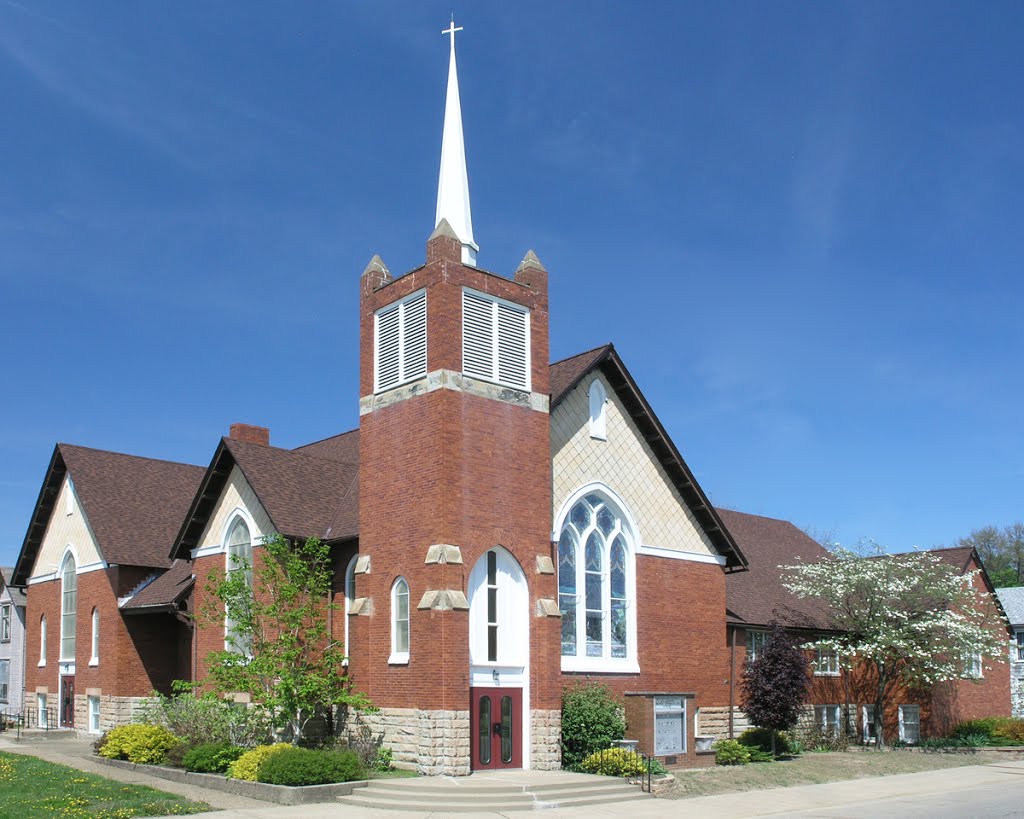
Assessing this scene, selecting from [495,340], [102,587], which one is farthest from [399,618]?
[102,587]

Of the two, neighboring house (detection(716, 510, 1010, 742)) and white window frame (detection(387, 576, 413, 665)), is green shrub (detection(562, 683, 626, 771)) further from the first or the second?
neighboring house (detection(716, 510, 1010, 742))

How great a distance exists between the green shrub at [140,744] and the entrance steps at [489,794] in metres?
6.09

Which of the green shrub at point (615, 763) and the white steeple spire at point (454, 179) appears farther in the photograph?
the white steeple spire at point (454, 179)

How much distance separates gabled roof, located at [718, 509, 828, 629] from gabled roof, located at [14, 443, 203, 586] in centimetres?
1796

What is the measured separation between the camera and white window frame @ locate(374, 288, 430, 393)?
25938 mm

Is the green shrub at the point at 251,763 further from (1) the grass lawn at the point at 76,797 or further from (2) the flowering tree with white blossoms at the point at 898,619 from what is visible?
(2) the flowering tree with white blossoms at the point at 898,619

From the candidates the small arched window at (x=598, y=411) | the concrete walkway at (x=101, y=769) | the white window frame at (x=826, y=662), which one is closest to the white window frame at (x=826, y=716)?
the white window frame at (x=826, y=662)

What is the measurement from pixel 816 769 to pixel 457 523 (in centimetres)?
1169

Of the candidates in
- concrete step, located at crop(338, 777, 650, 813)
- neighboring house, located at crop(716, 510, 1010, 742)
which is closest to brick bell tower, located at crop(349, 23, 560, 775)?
concrete step, located at crop(338, 777, 650, 813)

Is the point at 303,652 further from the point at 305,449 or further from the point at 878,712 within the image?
the point at 878,712

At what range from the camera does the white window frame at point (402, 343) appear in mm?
25938

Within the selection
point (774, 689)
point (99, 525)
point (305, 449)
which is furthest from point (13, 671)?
point (774, 689)

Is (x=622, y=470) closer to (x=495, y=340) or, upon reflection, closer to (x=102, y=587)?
(x=495, y=340)

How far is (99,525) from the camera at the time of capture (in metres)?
36.1
